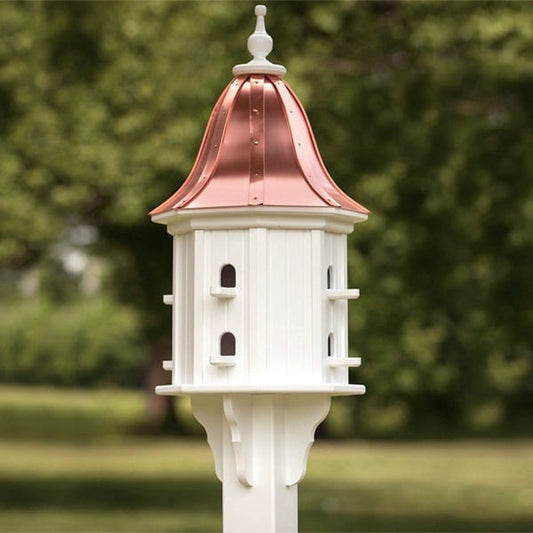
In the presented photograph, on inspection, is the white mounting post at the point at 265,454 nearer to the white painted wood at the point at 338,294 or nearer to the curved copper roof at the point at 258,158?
the white painted wood at the point at 338,294

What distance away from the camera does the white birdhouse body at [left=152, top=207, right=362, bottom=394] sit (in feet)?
21.6

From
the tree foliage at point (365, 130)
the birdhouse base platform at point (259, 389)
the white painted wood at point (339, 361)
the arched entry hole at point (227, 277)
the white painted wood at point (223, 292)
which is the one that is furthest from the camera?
the tree foliage at point (365, 130)

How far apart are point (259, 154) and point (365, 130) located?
8511mm

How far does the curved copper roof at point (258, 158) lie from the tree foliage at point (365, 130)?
723 cm

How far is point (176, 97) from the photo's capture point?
16172mm

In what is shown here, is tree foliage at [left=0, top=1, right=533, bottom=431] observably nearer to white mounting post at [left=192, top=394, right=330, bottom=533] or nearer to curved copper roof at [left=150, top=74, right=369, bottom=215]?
curved copper roof at [left=150, top=74, right=369, bottom=215]

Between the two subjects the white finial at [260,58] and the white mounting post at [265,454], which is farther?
the white finial at [260,58]

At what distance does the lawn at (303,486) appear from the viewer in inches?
723

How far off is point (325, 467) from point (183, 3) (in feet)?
41.3

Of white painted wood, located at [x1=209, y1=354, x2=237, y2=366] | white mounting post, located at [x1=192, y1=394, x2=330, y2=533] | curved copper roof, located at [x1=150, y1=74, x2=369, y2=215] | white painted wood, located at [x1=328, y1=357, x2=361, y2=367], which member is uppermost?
curved copper roof, located at [x1=150, y1=74, x2=369, y2=215]

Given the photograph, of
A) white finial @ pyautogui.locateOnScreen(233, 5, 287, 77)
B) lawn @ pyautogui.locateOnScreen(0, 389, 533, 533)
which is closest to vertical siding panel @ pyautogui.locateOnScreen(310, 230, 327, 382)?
white finial @ pyautogui.locateOnScreen(233, 5, 287, 77)

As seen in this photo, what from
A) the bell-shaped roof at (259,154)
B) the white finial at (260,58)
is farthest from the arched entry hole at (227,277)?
the white finial at (260,58)

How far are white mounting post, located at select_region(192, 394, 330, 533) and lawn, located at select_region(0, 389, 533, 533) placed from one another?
1078cm

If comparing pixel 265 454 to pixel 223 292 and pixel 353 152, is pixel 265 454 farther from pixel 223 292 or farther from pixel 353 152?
pixel 353 152
